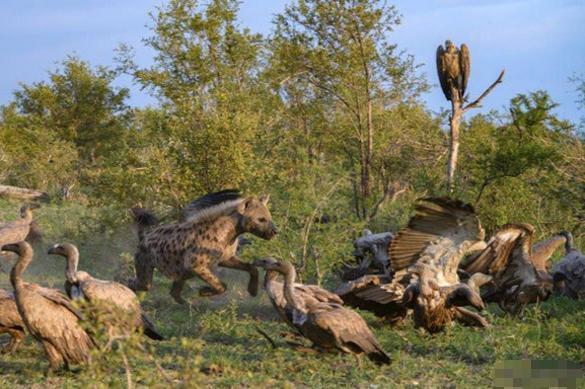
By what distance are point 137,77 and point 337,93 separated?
365cm

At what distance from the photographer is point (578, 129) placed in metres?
16.3

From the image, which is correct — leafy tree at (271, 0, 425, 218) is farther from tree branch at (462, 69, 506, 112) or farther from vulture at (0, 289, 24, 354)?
vulture at (0, 289, 24, 354)

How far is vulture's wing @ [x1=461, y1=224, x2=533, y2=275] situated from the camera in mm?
9438

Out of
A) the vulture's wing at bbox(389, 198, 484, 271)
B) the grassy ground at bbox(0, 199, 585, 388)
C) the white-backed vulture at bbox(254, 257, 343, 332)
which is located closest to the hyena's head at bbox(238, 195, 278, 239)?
the grassy ground at bbox(0, 199, 585, 388)

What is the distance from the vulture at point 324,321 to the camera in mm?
7004

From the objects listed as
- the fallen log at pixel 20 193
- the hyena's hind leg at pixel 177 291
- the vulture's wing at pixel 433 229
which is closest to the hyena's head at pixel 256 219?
the hyena's hind leg at pixel 177 291

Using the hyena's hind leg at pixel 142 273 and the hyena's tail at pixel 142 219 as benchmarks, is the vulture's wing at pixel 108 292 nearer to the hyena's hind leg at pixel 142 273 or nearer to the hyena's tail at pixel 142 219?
the hyena's hind leg at pixel 142 273

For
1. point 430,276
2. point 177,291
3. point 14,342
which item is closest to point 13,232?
point 177,291

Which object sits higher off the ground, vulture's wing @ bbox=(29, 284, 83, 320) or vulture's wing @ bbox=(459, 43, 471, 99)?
vulture's wing @ bbox=(459, 43, 471, 99)

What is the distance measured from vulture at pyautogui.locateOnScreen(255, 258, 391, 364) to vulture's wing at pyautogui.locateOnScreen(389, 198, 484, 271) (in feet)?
3.91

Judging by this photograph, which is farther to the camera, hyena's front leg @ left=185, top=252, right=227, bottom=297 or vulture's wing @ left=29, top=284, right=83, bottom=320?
hyena's front leg @ left=185, top=252, right=227, bottom=297

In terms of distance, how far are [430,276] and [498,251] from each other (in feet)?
4.66

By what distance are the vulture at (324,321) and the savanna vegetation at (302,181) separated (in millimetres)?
194

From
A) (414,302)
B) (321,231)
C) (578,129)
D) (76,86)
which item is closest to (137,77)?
(321,231)
